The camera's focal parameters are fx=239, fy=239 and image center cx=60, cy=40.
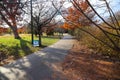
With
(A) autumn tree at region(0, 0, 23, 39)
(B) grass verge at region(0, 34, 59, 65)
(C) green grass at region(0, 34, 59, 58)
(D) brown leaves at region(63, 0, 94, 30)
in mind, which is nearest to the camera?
(D) brown leaves at region(63, 0, 94, 30)

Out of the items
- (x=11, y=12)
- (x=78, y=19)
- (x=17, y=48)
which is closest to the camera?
(x=78, y=19)

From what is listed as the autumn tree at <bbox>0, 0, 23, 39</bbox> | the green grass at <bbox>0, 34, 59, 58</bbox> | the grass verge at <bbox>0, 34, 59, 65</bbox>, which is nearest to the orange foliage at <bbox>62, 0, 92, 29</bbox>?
the grass verge at <bbox>0, 34, 59, 65</bbox>

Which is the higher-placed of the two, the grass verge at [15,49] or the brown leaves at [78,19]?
the brown leaves at [78,19]

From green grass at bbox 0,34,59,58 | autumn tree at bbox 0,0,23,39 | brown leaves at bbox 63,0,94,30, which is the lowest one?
green grass at bbox 0,34,59,58

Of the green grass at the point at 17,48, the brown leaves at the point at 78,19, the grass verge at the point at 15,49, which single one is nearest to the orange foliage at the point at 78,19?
the brown leaves at the point at 78,19

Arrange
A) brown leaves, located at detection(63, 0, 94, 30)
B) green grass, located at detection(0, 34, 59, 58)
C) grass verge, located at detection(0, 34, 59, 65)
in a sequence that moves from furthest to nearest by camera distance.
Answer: green grass, located at detection(0, 34, 59, 58) < grass verge, located at detection(0, 34, 59, 65) < brown leaves, located at detection(63, 0, 94, 30)

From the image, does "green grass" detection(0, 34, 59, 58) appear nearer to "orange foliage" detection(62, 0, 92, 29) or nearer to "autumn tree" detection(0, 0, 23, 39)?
"autumn tree" detection(0, 0, 23, 39)

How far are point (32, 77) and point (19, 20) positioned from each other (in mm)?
28992

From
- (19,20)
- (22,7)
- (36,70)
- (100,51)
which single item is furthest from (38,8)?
(36,70)

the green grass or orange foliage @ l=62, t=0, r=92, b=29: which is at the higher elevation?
orange foliage @ l=62, t=0, r=92, b=29

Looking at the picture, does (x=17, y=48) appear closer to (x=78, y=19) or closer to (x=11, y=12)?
(x=11, y=12)

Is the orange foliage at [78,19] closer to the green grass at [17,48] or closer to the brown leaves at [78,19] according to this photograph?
the brown leaves at [78,19]

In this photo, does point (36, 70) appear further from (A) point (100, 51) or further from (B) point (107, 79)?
(A) point (100, 51)

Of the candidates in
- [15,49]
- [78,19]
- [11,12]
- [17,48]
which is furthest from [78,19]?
[11,12]
